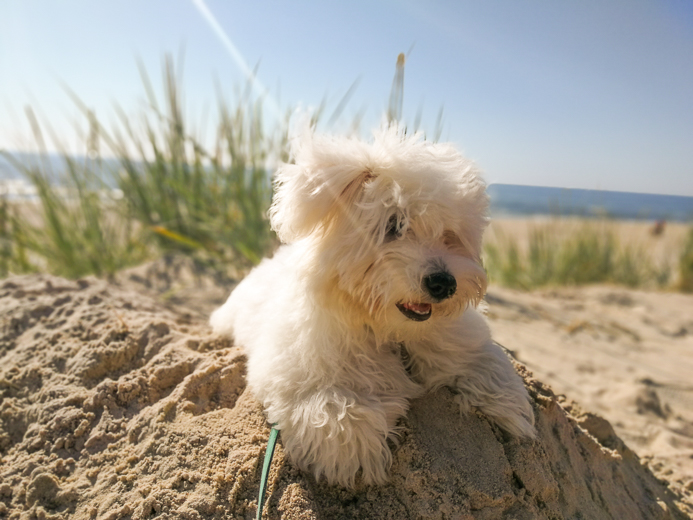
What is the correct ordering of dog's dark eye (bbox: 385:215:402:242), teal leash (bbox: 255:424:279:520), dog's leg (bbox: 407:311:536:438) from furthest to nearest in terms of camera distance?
1. dog's leg (bbox: 407:311:536:438)
2. dog's dark eye (bbox: 385:215:402:242)
3. teal leash (bbox: 255:424:279:520)

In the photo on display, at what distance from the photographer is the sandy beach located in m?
2.01

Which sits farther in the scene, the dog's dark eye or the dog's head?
the dog's dark eye

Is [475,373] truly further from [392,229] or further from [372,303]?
[392,229]

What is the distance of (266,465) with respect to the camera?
2.00 m

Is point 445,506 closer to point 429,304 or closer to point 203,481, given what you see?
point 429,304

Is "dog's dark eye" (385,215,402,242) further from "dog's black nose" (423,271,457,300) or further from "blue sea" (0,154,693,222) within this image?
"blue sea" (0,154,693,222)

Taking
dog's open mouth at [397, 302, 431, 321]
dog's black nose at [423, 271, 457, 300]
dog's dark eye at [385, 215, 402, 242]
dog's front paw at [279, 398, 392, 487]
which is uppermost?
dog's dark eye at [385, 215, 402, 242]

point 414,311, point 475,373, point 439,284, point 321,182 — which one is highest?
point 321,182

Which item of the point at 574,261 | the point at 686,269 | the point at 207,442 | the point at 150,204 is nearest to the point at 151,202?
the point at 150,204

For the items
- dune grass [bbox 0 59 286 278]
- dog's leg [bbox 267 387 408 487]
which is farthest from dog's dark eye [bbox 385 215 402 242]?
dune grass [bbox 0 59 286 278]

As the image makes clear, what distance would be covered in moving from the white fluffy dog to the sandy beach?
15 cm

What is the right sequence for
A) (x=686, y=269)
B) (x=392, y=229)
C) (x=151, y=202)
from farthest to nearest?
1. (x=686, y=269)
2. (x=151, y=202)
3. (x=392, y=229)

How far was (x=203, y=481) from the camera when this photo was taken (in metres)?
2.07

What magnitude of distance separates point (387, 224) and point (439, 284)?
0.39m
